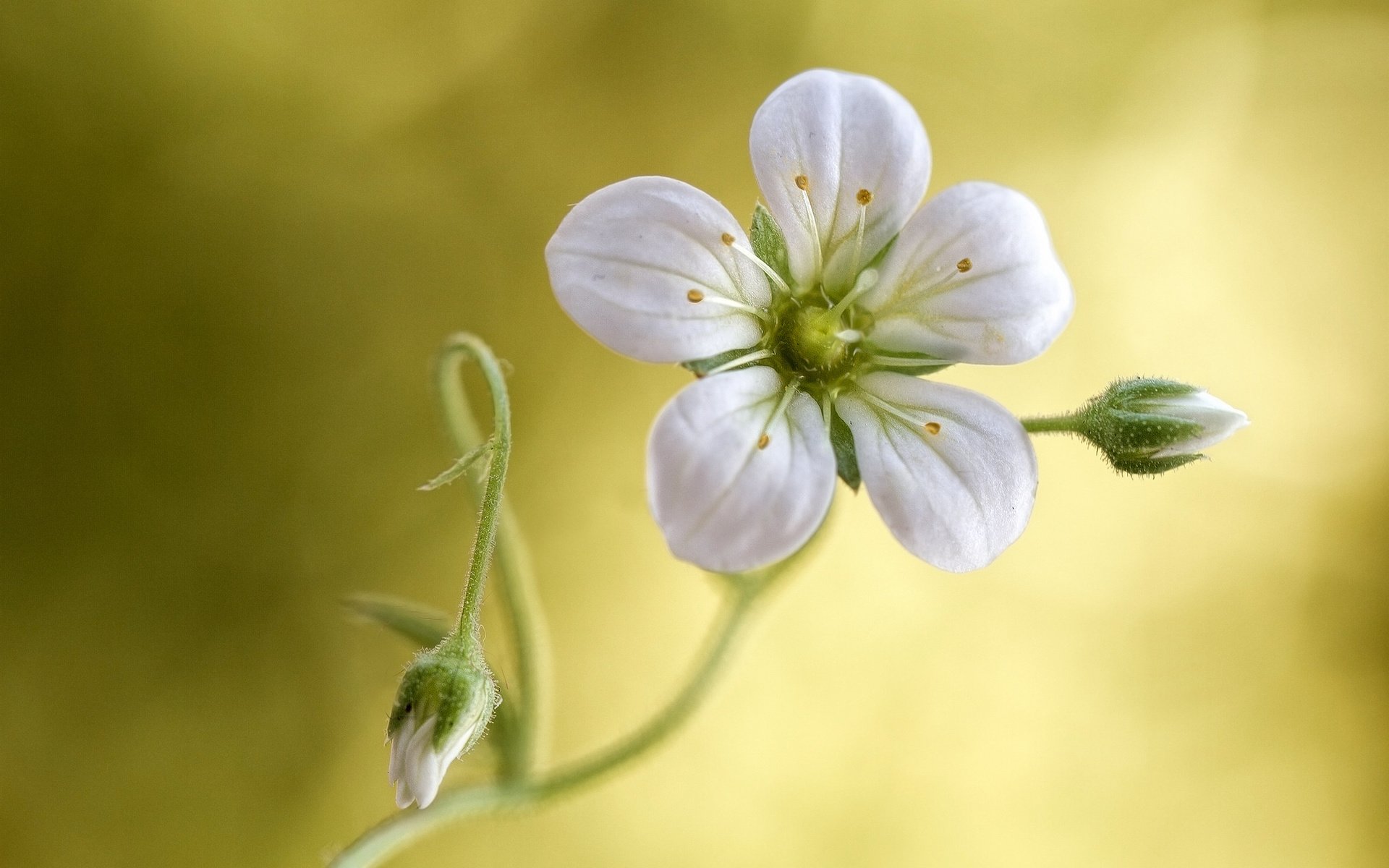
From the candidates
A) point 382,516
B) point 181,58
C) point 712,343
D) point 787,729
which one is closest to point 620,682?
point 787,729

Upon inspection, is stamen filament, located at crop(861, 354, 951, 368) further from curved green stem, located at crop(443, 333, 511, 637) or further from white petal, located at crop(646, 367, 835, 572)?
curved green stem, located at crop(443, 333, 511, 637)

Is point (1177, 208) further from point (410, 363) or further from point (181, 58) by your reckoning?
point (181, 58)

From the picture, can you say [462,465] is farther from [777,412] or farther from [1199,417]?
[1199,417]

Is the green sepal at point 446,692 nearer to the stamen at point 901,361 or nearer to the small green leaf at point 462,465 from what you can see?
the small green leaf at point 462,465

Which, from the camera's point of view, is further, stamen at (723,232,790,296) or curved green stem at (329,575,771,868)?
curved green stem at (329,575,771,868)

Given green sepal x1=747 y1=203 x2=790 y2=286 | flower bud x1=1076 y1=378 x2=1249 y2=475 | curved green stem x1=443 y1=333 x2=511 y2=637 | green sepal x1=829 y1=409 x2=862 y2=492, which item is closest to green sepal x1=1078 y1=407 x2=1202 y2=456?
flower bud x1=1076 y1=378 x2=1249 y2=475
